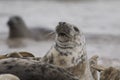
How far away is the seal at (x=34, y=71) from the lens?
482 centimetres

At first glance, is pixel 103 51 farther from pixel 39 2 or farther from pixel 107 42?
pixel 39 2

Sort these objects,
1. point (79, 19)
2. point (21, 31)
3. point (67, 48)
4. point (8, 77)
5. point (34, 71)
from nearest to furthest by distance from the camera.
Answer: point (8, 77) → point (34, 71) → point (67, 48) → point (21, 31) → point (79, 19)

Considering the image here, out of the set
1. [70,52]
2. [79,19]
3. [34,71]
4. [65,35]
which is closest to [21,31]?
[79,19]

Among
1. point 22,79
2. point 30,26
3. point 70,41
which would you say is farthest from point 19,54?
point 30,26

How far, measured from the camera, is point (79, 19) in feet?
69.2

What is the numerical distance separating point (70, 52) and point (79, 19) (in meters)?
15.7

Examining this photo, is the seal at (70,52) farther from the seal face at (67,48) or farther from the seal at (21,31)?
the seal at (21,31)

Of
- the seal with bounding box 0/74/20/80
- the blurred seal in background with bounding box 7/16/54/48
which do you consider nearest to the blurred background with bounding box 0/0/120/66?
the blurred seal in background with bounding box 7/16/54/48

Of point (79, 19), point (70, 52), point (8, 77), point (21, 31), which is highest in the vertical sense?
point (70, 52)

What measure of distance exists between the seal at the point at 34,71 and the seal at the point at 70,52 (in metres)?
0.46

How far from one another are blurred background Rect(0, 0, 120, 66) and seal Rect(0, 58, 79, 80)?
494 cm

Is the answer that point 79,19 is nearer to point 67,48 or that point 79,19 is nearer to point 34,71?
point 67,48

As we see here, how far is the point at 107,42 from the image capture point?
15336 mm

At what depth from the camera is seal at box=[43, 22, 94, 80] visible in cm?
539
